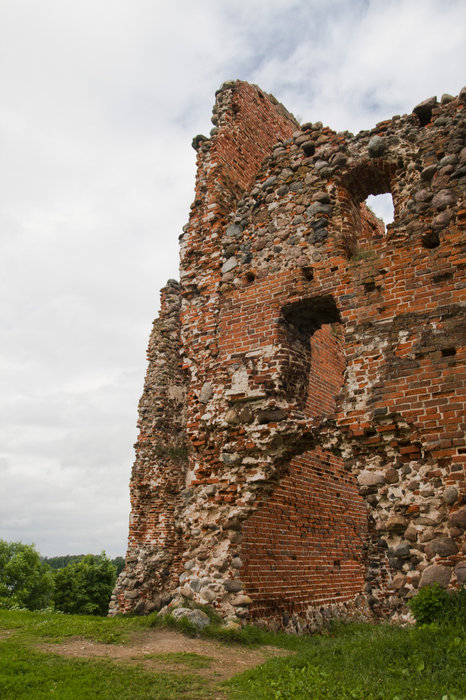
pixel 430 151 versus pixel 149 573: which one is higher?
pixel 430 151

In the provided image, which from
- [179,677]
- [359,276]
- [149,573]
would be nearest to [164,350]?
[149,573]

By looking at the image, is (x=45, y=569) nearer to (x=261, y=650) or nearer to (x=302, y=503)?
(x=302, y=503)

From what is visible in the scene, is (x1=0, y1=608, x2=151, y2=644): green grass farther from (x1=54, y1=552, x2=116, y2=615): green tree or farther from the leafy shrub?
(x1=54, y1=552, x2=116, y2=615): green tree

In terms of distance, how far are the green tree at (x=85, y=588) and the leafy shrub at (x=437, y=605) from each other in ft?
59.8

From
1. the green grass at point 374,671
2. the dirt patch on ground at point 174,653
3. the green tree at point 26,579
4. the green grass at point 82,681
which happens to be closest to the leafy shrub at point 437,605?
the green grass at point 374,671

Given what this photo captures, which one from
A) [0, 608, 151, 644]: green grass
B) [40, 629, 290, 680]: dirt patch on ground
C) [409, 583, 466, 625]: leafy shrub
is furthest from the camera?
[0, 608, 151, 644]: green grass

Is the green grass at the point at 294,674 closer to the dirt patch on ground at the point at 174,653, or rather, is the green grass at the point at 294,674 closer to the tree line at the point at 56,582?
the dirt patch on ground at the point at 174,653

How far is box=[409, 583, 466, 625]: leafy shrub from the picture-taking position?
4623 mm

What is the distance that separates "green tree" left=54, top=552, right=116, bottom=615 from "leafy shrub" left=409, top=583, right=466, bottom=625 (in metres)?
18.2

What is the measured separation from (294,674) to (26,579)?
25.5 metres

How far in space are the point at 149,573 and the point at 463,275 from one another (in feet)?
30.2

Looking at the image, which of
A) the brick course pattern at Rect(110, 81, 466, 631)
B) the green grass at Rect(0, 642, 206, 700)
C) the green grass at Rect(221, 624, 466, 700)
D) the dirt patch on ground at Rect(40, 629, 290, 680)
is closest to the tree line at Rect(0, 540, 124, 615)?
the brick course pattern at Rect(110, 81, 466, 631)

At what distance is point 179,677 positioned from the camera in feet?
14.8

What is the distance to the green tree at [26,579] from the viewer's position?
2450cm
